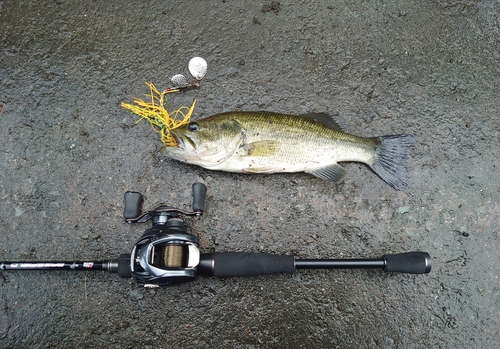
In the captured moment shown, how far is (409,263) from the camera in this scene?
2.66m

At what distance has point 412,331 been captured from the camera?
2.88m

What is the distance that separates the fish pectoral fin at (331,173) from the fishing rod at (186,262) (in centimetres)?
66

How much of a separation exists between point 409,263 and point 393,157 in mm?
853

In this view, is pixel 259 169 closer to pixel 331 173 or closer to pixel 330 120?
pixel 331 173

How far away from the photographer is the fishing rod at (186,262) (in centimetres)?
243

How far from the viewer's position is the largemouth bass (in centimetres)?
289

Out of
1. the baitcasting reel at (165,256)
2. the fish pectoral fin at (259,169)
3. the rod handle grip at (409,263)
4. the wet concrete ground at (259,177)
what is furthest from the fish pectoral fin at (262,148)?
the rod handle grip at (409,263)

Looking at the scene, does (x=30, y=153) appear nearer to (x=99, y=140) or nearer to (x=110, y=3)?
(x=99, y=140)

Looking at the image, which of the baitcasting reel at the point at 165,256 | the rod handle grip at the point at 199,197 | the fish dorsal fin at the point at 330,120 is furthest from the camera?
the fish dorsal fin at the point at 330,120

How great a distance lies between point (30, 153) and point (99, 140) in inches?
23.2

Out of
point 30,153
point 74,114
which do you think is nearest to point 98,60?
point 74,114

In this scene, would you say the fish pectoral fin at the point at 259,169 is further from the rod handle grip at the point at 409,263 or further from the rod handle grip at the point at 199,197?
the rod handle grip at the point at 409,263

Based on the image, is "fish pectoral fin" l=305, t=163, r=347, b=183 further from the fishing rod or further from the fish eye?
the fish eye

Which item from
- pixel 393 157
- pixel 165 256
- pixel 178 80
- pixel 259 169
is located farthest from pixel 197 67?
pixel 393 157
